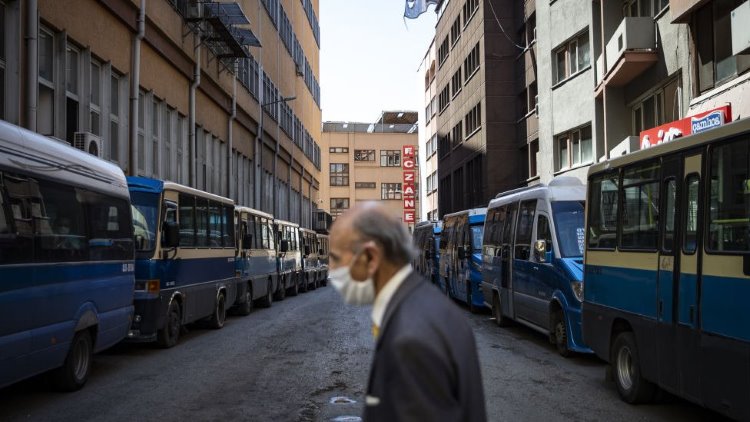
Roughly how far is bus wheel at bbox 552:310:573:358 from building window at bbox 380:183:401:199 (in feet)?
280

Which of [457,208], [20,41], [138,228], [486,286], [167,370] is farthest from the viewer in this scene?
[457,208]

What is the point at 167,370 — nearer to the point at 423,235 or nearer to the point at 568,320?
the point at 568,320

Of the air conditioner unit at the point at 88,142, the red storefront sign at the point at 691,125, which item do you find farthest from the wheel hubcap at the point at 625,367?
the air conditioner unit at the point at 88,142

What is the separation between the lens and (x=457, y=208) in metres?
51.6

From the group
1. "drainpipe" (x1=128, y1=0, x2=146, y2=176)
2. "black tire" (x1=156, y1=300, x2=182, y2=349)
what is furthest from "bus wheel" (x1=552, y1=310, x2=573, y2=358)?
"drainpipe" (x1=128, y1=0, x2=146, y2=176)

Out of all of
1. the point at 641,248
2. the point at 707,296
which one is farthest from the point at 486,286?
the point at 707,296

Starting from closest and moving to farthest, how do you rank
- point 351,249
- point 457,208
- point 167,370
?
point 351,249, point 167,370, point 457,208

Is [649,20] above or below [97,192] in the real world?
above

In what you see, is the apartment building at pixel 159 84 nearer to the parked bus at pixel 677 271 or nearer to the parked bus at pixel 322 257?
the parked bus at pixel 322 257

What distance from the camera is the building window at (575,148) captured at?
86.2 ft

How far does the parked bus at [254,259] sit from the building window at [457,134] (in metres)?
27.0

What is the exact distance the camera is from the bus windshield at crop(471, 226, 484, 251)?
69.1 ft

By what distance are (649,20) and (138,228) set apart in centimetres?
1443

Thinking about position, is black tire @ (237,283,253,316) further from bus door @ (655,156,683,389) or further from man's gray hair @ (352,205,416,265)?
man's gray hair @ (352,205,416,265)
